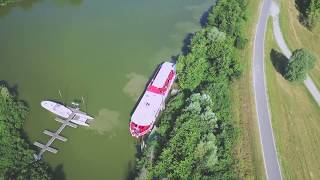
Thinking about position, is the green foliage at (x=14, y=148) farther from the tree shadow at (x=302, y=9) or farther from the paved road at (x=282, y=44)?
the tree shadow at (x=302, y=9)

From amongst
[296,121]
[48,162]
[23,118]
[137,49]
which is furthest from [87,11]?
[296,121]

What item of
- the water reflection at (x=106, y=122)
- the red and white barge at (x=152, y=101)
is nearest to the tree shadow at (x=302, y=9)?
the red and white barge at (x=152, y=101)

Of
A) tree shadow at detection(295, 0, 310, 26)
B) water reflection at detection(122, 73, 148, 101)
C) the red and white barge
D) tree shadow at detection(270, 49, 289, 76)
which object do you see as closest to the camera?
the red and white barge

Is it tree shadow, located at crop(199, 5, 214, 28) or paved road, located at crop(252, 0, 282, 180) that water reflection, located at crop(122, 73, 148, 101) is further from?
tree shadow, located at crop(199, 5, 214, 28)

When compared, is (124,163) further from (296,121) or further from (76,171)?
(296,121)

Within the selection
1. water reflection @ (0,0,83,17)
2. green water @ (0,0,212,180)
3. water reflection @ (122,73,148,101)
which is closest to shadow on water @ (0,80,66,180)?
green water @ (0,0,212,180)

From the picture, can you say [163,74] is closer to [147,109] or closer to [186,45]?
[147,109]

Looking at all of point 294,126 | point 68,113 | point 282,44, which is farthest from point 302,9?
point 68,113
